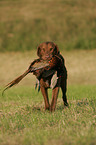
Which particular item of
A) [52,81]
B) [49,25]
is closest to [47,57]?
[52,81]

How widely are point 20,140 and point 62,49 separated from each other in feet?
56.8

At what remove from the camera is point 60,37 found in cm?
2195

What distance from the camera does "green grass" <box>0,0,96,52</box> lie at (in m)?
21.2

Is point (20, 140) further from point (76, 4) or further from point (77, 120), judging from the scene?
point (76, 4)

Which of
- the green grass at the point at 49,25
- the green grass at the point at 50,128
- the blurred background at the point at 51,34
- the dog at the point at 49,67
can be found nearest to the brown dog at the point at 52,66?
the dog at the point at 49,67

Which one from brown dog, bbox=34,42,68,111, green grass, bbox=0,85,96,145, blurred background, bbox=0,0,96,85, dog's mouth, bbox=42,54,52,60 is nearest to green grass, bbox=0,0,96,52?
blurred background, bbox=0,0,96,85

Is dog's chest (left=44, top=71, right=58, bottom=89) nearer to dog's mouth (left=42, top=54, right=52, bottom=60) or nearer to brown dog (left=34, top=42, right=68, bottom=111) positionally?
brown dog (left=34, top=42, right=68, bottom=111)

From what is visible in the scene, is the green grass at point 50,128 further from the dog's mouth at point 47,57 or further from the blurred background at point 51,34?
the blurred background at point 51,34

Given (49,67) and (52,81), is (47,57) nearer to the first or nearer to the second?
(49,67)

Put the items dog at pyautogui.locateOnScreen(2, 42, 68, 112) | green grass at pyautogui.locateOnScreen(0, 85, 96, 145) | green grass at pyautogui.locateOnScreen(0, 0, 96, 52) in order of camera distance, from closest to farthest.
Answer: green grass at pyautogui.locateOnScreen(0, 85, 96, 145) → dog at pyautogui.locateOnScreen(2, 42, 68, 112) → green grass at pyautogui.locateOnScreen(0, 0, 96, 52)

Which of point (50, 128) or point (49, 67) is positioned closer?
point (50, 128)

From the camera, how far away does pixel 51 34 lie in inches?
866

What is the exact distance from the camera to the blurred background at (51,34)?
17.5 m

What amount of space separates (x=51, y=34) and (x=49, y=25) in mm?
1330
